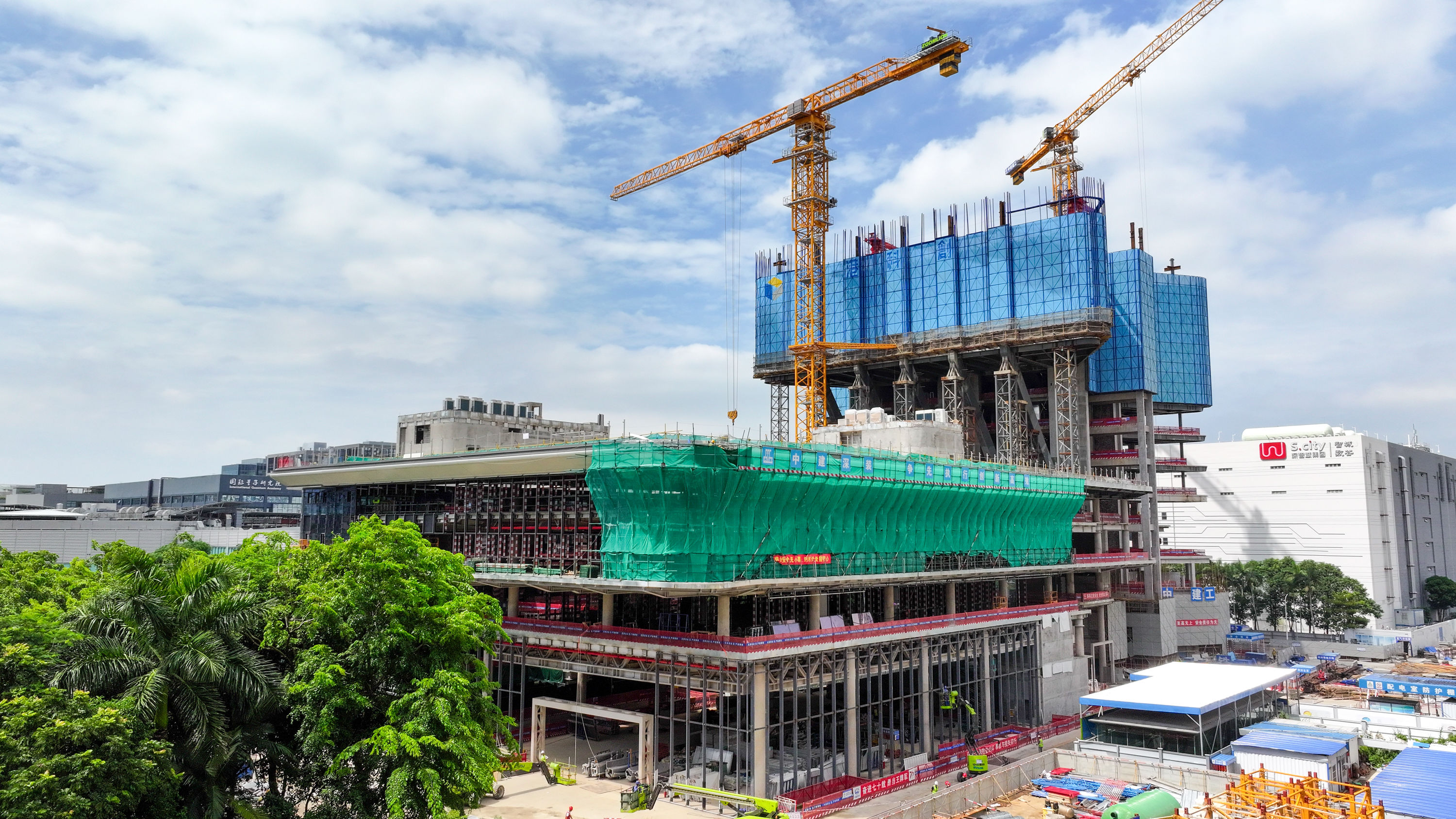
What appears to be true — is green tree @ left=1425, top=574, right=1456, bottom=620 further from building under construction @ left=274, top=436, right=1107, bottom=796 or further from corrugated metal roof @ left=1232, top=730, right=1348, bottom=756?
corrugated metal roof @ left=1232, top=730, right=1348, bottom=756

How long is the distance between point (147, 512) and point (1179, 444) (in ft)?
514

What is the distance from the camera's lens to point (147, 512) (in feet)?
475

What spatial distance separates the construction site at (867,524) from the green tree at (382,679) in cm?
1772

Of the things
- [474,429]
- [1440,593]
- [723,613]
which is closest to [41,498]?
[474,429]

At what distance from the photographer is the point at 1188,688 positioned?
225 ft

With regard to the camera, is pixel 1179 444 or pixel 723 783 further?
pixel 1179 444

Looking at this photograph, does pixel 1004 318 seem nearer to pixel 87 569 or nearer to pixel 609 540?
pixel 609 540

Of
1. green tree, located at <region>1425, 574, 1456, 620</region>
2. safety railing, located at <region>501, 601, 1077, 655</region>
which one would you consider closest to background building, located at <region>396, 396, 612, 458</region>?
safety railing, located at <region>501, 601, 1077, 655</region>

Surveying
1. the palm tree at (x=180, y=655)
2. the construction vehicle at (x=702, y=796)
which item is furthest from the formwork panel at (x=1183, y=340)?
the palm tree at (x=180, y=655)

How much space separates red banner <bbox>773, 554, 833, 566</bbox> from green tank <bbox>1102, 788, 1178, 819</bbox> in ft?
71.1

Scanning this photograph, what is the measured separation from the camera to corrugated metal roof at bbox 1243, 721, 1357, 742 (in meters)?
61.5

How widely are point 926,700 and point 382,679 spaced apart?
42.2 meters

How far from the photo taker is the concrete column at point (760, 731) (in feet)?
177

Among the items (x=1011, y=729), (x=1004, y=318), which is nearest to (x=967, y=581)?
(x=1011, y=729)
